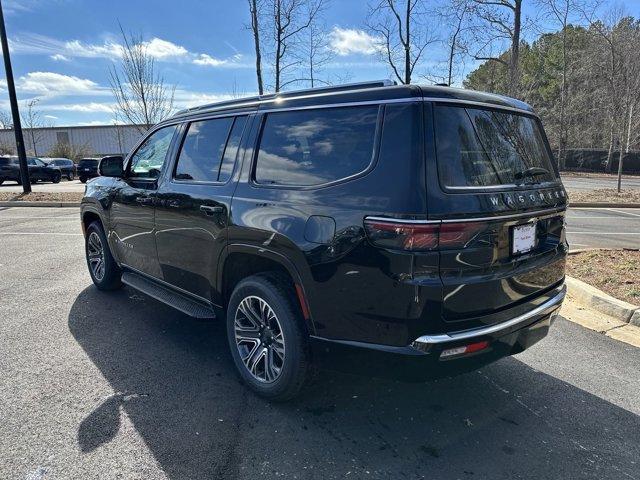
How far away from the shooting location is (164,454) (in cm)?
253

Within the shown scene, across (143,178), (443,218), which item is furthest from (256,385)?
(143,178)

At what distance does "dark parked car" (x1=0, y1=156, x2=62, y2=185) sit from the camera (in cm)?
2495

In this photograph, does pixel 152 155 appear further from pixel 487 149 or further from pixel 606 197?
pixel 606 197

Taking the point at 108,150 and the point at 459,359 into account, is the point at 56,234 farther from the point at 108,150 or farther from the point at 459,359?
the point at 108,150

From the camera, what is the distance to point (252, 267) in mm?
3221

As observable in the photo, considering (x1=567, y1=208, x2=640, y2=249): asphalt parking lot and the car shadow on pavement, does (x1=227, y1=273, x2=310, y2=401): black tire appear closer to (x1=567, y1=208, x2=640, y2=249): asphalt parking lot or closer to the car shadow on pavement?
the car shadow on pavement

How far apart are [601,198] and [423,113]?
1621cm

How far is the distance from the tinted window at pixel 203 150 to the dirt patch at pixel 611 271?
4256mm

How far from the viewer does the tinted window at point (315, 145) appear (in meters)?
2.56

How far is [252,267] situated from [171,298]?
3.65 feet

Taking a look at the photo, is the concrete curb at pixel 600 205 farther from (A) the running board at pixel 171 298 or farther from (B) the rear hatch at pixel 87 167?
(B) the rear hatch at pixel 87 167

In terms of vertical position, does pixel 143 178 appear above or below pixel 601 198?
above

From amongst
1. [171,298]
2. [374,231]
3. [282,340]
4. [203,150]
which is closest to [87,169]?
[171,298]

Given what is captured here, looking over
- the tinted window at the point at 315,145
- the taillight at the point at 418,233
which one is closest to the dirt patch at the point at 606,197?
the tinted window at the point at 315,145
